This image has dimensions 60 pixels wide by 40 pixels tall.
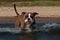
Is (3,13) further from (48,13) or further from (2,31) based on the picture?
(2,31)

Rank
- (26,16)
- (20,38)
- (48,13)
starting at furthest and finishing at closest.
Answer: (48,13), (26,16), (20,38)

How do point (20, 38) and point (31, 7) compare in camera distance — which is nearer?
point (20, 38)

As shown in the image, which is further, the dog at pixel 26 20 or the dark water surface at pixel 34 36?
the dog at pixel 26 20

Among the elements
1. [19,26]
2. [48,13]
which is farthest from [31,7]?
[19,26]

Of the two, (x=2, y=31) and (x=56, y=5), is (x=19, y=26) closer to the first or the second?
(x=2, y=31)

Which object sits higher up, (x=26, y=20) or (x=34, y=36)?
(x=26, y=20)

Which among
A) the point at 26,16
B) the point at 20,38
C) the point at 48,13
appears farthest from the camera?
the point at 48,13

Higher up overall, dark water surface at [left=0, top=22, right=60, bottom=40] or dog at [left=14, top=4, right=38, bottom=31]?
dog at [left=14, top=4, right=38, bottom=31]

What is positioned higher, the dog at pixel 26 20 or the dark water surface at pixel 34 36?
the dog at pixel 26 20

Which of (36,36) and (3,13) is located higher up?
(36,36)

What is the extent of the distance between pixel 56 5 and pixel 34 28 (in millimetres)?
13786

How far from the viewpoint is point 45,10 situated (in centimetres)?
2620

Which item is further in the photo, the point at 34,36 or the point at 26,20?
the point at 26,20

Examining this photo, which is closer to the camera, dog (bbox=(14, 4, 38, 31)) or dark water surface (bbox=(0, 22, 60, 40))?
dark water surface (bbox=(0, 22, 60, 40))
